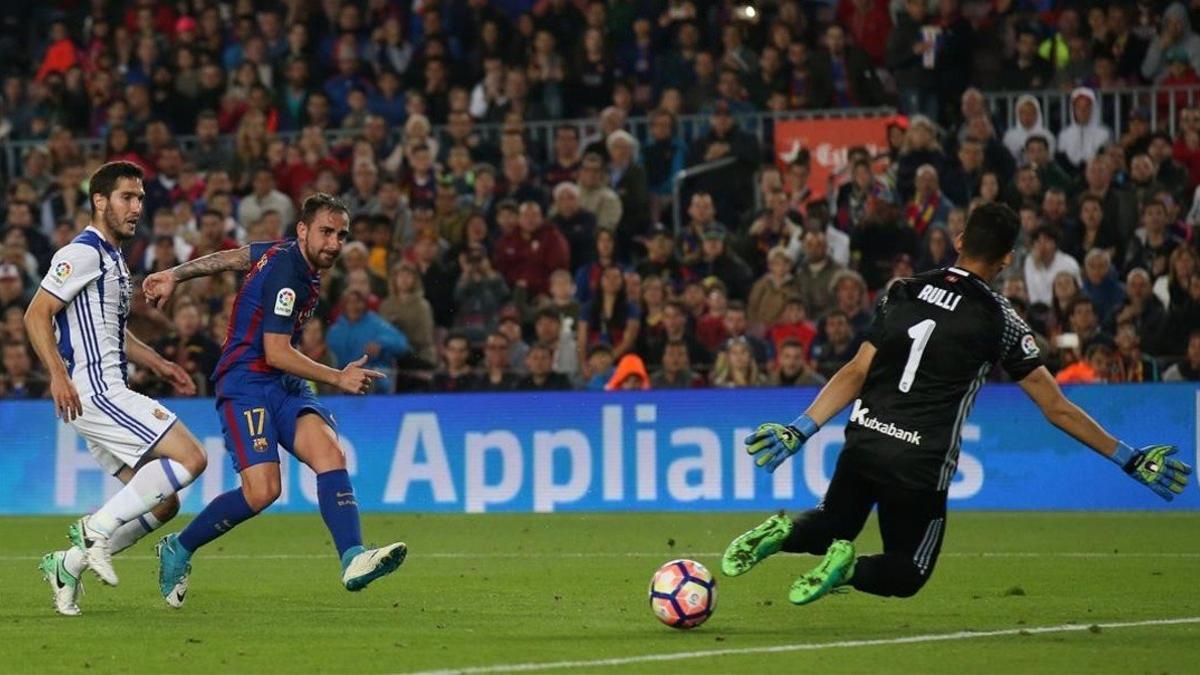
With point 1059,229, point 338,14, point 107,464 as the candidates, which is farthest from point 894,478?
point 338,14

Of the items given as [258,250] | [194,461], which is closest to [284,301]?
[258,250]

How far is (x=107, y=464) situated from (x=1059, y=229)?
11.3 meters

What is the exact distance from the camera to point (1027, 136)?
20281 millimetres

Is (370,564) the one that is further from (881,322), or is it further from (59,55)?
(59,55)

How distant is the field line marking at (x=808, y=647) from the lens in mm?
7863

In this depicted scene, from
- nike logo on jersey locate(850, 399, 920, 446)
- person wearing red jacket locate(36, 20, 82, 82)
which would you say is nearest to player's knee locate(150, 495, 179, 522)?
nike logo on jersey locate(850, 399, 920, 446)

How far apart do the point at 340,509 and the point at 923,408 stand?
297 cm

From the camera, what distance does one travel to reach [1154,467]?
29.6 feet

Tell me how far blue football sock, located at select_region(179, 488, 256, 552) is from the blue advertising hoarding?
26.4 feet

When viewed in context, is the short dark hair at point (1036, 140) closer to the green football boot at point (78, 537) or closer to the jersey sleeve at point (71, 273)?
the jersey sleeve at point (71, 273)

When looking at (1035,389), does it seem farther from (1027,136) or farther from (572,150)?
(572,150)

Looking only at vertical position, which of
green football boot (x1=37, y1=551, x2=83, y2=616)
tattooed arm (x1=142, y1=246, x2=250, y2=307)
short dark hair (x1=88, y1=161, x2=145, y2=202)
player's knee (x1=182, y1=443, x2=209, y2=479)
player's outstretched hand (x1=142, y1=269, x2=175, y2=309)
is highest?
short dark hair (x1=88, y1=161, x2=145, y2=202)

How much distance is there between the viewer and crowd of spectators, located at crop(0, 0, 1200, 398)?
63.2 feet

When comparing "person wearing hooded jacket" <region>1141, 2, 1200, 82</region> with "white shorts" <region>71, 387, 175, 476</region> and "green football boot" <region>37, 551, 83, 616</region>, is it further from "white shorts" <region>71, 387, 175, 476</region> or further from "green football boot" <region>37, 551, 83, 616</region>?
"green football boot" <region>37, 551, 83, 616</region>
